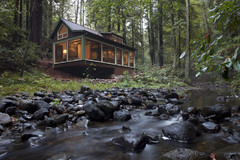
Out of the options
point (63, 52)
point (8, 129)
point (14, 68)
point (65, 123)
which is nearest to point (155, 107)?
point (65, 123)

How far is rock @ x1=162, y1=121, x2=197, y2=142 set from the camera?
2.47m

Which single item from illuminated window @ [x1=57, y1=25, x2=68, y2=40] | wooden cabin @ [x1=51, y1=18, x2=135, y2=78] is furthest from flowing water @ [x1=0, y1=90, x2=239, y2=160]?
illuminated window @ [x1=57, y1=25, x2=68, y2=40]

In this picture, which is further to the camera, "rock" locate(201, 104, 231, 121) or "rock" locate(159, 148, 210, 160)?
"rock" locate(201, 104, 231, 121)

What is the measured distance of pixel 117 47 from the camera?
20391 mm

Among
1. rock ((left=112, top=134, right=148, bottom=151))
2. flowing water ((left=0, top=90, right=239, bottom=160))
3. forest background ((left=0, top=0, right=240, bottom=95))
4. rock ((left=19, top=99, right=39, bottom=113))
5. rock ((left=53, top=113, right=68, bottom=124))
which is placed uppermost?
forest background ((left=0, top=0, right=240, bottom=95))

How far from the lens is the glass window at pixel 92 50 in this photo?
16.6 m

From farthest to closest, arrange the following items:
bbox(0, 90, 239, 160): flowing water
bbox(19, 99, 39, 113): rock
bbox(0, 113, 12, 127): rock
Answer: bbox(19, 99, 39, 113): rock
bbox(0, 113, 12, 127): rock
bbox(0, 90, 239, 160): flowing water

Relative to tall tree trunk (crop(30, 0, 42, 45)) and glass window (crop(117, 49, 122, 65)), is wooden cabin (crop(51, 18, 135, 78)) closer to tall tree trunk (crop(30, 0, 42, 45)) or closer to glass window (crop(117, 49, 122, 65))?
glass window (crop(117, 49, 122, 65))

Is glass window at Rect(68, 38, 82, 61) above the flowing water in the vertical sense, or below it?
above

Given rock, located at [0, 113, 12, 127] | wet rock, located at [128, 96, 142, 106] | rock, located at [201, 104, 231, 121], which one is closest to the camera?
rock, located at [0, 113, 12, 127]

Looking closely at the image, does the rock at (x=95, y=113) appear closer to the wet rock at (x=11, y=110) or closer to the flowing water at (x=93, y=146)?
the flowing water at (x=93, y=146)

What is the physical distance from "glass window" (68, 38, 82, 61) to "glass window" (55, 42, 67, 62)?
844 mm

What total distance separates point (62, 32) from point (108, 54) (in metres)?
5.78

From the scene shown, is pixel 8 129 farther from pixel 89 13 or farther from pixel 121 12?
pixel 121 12
